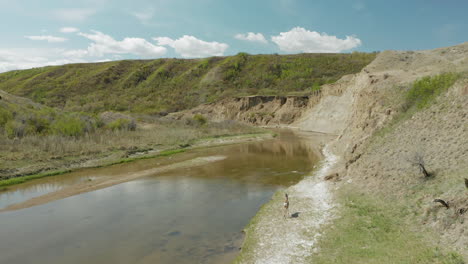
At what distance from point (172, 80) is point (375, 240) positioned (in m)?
105

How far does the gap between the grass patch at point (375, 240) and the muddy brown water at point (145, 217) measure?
3466 millimetres

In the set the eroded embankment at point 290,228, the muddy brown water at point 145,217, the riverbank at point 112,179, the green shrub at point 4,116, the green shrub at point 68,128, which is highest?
the green shrub at point 4,116

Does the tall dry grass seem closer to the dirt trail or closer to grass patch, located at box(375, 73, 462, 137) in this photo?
the dirt trail

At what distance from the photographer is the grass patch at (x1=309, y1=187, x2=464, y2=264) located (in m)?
8.28

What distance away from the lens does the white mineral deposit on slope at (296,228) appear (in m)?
9.83

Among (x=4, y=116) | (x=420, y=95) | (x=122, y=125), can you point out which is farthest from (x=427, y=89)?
(x=4, y=116)

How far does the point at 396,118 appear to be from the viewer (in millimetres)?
19375

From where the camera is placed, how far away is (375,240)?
9.63 metres

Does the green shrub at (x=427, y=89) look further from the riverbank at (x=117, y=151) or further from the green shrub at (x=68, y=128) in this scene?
the green shrub at (x=68, y=128)

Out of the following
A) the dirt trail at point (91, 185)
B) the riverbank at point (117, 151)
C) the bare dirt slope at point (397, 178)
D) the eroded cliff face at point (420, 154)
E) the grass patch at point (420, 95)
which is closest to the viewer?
the eroded cliff face at point (420, 154)

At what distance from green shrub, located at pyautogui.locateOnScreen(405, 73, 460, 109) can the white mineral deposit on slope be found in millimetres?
8258

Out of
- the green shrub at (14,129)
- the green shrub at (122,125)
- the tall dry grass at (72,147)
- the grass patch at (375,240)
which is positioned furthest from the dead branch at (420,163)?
the green shrub at (122,125)

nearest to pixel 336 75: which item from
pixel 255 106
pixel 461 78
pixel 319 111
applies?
pixel 255 106

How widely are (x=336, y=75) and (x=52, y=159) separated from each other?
268 feet
